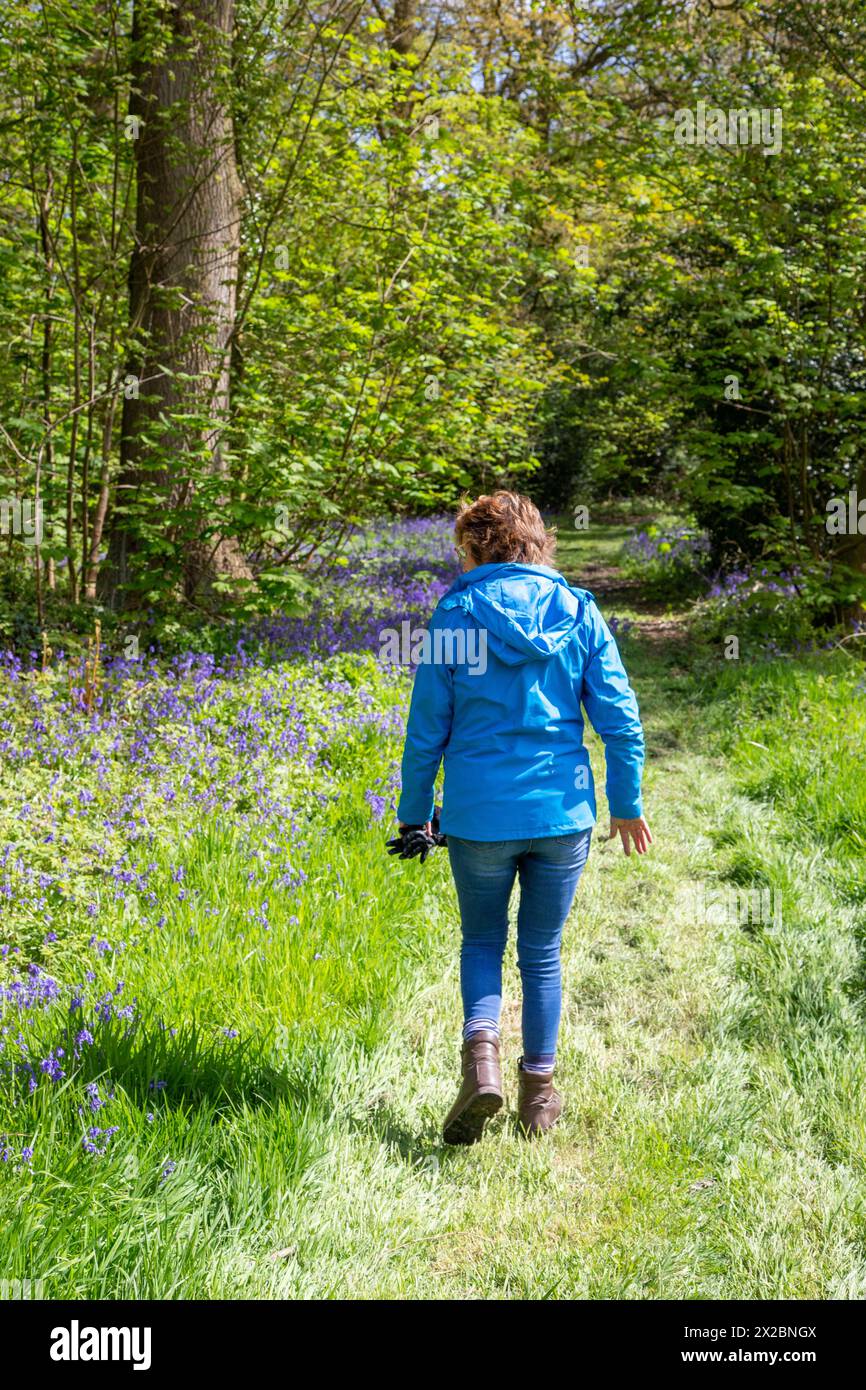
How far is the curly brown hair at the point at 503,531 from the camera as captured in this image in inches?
124

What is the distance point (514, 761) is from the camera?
9.79ft

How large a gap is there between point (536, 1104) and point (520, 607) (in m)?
1.46

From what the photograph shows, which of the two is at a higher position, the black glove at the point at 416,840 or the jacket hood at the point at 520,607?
the jacket hood at the point at 520,607

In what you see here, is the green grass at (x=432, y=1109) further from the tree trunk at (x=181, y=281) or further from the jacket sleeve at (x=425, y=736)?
the tree trunk at (x=181, y=281)

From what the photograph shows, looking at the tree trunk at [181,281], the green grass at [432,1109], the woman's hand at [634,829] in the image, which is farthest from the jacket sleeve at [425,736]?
the tree trunk at [181,281]

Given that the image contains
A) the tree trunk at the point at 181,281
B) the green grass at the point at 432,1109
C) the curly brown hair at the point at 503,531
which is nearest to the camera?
the green grass at the point at 432,1109

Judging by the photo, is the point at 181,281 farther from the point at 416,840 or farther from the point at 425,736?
the point at 416,840

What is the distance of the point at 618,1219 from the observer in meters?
2.69

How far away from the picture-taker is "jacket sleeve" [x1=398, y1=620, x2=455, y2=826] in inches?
121

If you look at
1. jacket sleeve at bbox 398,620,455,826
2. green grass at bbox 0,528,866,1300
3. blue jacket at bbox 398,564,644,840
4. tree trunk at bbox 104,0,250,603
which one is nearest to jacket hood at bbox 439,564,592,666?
blue jacket at bbox 398,564,644,840

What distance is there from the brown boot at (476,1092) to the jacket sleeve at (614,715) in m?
0.78

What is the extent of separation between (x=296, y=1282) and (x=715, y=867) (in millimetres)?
3385

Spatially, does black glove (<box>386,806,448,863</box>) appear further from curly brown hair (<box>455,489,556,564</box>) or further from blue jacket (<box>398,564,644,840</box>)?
curly brown hair (<box>455,489,556,564</box>)
